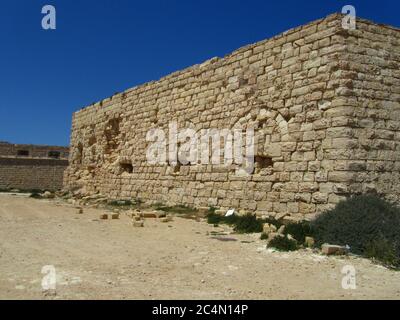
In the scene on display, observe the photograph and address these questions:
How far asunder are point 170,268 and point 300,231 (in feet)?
8.46

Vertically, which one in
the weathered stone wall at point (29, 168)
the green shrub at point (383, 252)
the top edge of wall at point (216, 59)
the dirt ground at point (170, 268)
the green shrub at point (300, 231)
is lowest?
the dirt ground at point (170, 268)

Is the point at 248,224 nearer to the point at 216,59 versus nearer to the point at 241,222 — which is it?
the point at 241,222

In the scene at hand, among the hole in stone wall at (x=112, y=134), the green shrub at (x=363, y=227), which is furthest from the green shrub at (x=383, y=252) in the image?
the hole in stone wall at (x=112, y=134)

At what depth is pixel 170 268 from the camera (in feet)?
16.8

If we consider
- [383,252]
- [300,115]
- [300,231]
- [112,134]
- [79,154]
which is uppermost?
[112,134]

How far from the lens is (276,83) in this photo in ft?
29.3

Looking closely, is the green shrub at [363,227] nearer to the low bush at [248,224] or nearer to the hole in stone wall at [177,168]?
the low bush at [248,224]

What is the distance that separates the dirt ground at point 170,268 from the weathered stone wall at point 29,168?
20.7 m

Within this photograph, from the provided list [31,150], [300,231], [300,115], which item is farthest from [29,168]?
[300,231]

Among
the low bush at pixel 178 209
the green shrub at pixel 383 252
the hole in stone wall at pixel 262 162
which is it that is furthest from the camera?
the low bush at pixel 178 209

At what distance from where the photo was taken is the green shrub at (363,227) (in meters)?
5.83

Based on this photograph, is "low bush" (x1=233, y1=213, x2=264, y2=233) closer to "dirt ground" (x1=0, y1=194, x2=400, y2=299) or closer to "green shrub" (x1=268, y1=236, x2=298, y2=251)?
"dirt ground" (x1=0, y1=194, x2=400, y2=299)

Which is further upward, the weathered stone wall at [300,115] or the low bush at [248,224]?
the weathered stone wall at [300,115]

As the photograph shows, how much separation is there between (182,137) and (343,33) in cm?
525
